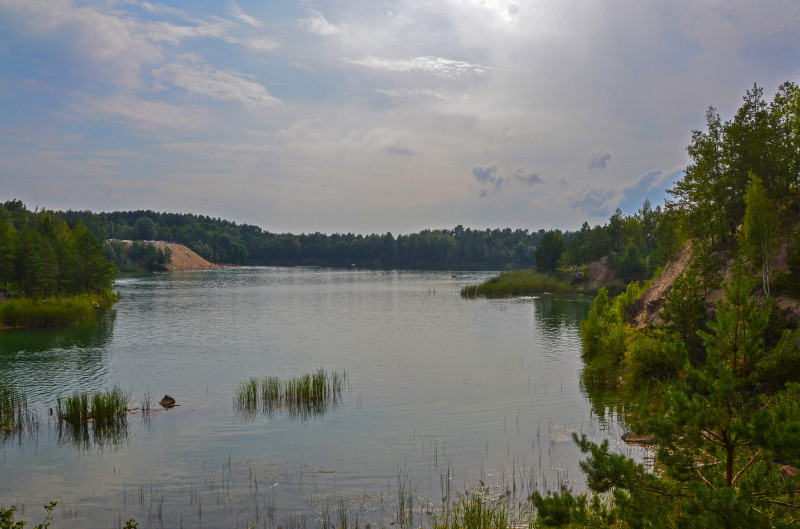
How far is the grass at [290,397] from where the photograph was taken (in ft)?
90.5

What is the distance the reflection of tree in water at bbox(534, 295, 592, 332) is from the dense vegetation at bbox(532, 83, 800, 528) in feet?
50.7

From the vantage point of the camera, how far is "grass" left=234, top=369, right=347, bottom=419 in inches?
1086

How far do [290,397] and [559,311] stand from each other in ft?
173

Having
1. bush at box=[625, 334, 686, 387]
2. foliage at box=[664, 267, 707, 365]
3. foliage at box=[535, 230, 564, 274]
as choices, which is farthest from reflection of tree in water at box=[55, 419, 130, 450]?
foliage at box=[535, 230, 564, 274]

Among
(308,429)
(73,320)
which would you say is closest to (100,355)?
(73,320)

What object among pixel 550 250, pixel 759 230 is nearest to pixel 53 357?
pixel 759 230

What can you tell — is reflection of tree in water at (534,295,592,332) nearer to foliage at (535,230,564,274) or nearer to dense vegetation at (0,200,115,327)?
foliage at (535,230,564,274)

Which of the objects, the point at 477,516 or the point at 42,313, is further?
the point at 42,313

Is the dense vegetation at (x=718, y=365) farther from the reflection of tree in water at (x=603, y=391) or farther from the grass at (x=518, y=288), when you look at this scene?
the grass at (x=518, y=288)

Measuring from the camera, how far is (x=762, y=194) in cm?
2758

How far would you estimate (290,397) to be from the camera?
29.0m

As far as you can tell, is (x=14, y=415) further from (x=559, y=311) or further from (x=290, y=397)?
(x=559, y=311)

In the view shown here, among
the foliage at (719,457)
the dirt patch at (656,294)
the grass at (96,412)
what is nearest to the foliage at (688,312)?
the dirt patch at (656,294)

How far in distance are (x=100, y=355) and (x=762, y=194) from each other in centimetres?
4415
